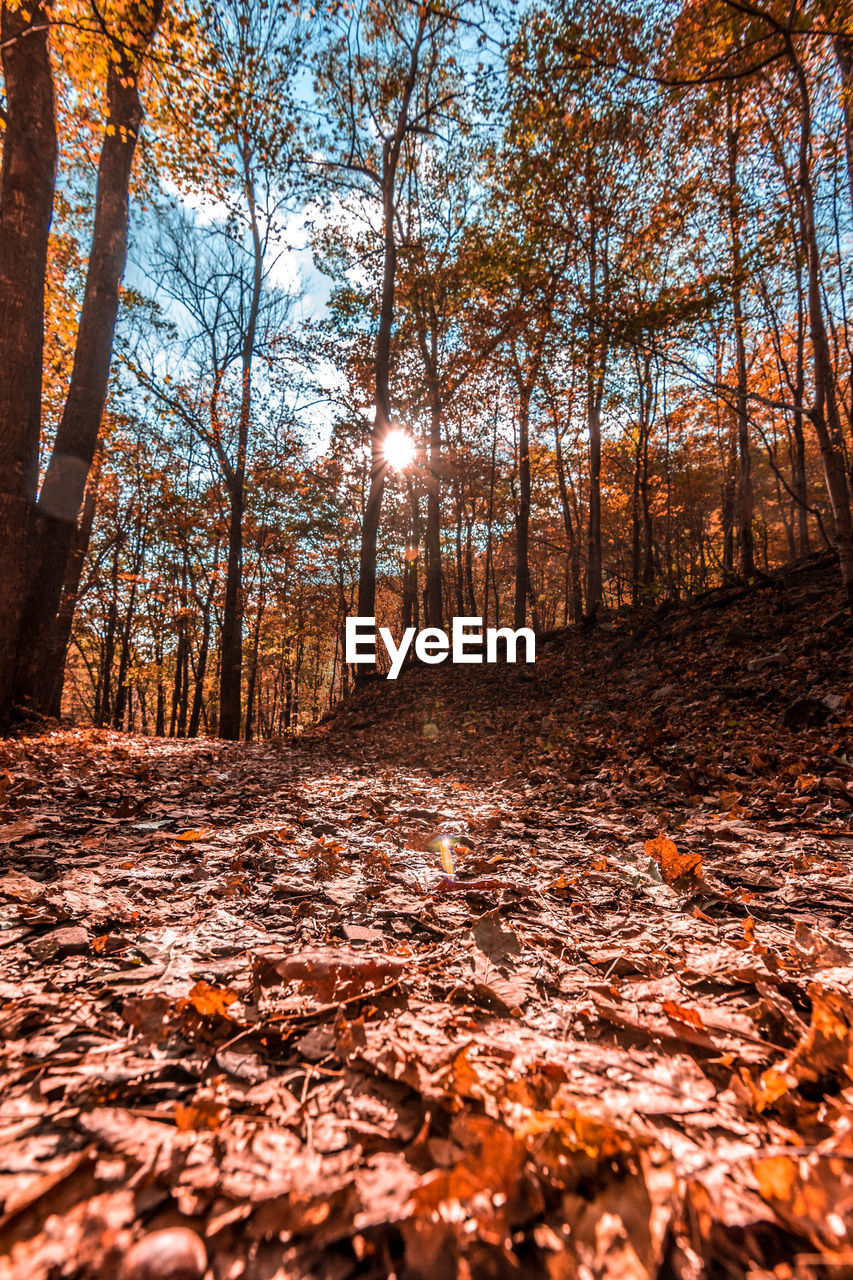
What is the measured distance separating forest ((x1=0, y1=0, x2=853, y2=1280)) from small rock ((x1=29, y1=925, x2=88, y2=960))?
16mm

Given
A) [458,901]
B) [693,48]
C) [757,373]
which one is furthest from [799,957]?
[757,373]

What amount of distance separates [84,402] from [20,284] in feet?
4.18

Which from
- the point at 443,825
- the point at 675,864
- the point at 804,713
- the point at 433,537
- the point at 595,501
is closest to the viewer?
the point at 675,864

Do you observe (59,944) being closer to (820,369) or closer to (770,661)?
(770,661)

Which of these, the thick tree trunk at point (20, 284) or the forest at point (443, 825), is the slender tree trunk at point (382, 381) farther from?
the thick tree trunk at point (20, 284)

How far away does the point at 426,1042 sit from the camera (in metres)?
1.04

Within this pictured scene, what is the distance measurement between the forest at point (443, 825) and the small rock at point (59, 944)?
0.05ft

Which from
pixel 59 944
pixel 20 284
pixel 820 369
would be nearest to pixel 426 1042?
pixel 59 944

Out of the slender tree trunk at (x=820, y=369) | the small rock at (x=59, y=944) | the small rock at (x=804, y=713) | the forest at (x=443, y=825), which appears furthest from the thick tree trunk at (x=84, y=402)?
the small rock at (x=804, y=713)

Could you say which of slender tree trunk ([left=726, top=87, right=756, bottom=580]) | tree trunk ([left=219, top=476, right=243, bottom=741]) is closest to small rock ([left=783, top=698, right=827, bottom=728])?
slender tree trunk ([left=726, top=87, right=756, bottom=580])

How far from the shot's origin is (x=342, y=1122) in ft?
2.69

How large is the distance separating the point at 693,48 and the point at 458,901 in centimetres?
772

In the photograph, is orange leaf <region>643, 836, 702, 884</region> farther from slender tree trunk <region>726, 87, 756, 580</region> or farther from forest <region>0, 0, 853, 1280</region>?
slender tree trunk <region>726, 87, 756, 580</region>

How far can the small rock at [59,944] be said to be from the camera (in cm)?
136
